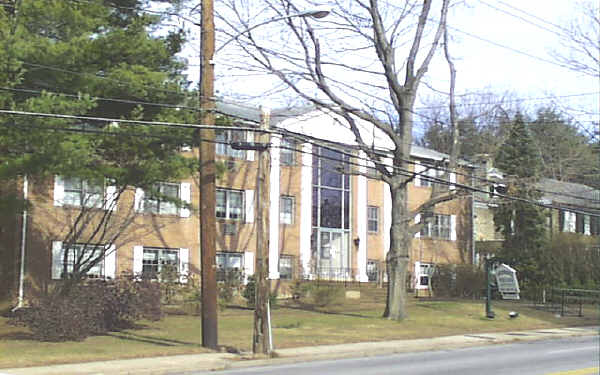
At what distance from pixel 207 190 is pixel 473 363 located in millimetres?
7593

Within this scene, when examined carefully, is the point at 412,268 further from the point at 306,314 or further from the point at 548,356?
the point at 548,356

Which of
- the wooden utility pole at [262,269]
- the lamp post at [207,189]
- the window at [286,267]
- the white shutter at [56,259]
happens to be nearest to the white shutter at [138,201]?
the white shutter at [56,259]

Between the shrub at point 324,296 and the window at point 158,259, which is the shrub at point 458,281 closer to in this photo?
the shrub at point 324,296

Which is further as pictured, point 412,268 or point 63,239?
point 412,268

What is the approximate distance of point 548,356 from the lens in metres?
20.0

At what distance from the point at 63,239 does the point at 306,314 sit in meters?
10.0

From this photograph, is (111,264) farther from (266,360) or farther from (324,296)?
(266,360)

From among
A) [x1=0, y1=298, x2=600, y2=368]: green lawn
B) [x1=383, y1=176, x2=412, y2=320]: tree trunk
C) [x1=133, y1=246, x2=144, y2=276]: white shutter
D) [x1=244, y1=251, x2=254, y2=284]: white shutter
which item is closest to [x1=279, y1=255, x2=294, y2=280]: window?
[x1=244, y1=251, x2=254, y2=284]: white shutter

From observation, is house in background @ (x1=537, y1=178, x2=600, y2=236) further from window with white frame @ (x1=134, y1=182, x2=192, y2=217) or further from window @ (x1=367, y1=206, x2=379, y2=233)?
window with white frame @ (x1=134, y1=182, x2=192, y2=217)

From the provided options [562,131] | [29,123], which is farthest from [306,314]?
[562,131]

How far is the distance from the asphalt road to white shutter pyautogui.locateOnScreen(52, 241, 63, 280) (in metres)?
16.0

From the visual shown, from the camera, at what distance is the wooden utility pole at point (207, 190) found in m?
20.4

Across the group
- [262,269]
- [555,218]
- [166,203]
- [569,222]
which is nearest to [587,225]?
[569,222]

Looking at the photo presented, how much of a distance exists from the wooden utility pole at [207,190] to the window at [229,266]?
636 inches
